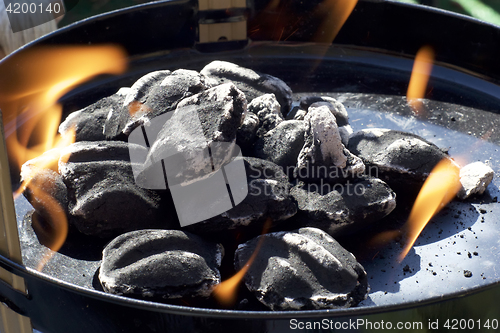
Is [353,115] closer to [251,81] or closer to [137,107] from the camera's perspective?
[251,81]

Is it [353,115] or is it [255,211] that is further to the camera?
[353,115]

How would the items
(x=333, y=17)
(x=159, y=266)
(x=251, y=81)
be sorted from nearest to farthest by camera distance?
(x=159, y=266), (x=251, y=81), (x=333, y=17)

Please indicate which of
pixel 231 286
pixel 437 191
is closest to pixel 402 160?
pixel 437 191

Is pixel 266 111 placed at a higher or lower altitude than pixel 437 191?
higher

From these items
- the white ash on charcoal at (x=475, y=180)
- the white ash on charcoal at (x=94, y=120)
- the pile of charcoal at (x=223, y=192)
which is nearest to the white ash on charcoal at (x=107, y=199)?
the pile of charcoal at (x=223, y=192)

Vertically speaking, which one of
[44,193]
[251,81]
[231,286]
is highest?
[251,81]

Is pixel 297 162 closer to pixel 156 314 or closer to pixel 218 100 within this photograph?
pixel 218 100

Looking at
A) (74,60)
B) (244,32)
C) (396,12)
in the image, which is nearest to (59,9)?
(74,60)
